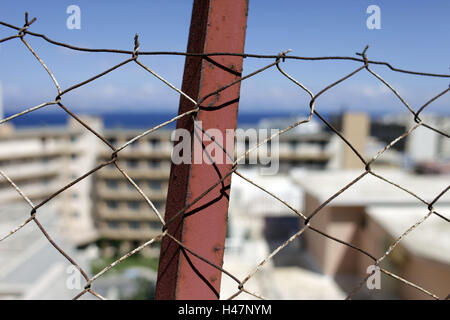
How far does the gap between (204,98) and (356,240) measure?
5.64m

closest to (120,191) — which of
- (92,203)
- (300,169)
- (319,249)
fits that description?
(92,203)

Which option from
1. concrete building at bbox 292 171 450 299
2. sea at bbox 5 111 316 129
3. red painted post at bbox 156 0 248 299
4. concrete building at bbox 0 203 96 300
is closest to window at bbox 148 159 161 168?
sea at bbox 5 111 316 129

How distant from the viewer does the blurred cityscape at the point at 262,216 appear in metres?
4.80

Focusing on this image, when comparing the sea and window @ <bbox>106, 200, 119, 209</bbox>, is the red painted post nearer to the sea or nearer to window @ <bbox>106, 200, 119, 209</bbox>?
the sea

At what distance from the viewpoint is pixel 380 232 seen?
5035 millimetres

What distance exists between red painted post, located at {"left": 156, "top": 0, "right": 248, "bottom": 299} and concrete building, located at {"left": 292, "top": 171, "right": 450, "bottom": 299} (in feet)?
11.7

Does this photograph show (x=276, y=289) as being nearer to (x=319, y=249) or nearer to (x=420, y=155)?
(x=319, y=249)

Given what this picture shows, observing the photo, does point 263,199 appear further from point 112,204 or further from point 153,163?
point 112,204

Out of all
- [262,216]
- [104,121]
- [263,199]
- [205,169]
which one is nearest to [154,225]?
[263,199]

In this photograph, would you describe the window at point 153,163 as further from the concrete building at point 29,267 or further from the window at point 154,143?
the concrete building at point 29,267

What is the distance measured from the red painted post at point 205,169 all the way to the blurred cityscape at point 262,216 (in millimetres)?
3498

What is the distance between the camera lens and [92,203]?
2288 cm

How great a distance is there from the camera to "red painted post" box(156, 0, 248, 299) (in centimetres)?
69

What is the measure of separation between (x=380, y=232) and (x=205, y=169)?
4.88m
